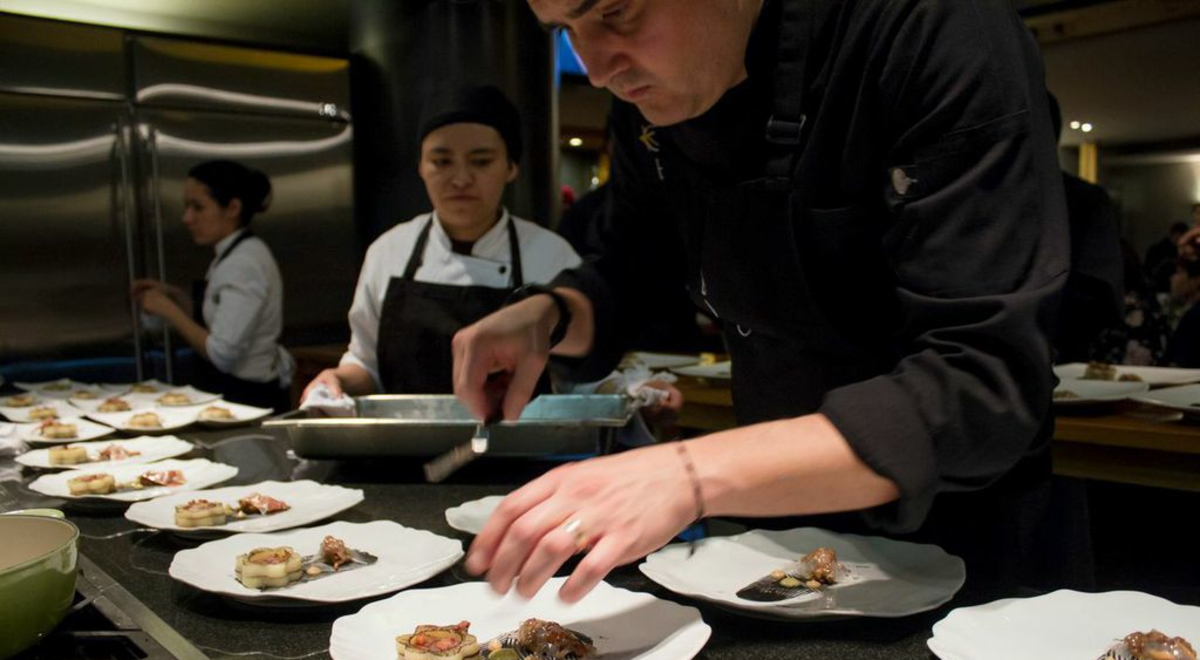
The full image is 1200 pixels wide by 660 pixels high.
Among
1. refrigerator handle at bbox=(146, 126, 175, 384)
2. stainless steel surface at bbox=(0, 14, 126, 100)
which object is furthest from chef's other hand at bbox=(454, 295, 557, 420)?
stainless steel surface at bbox=(0, 14, 126, 100)

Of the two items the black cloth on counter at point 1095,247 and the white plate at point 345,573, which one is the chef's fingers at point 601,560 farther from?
the black cloth on counter at point 1095,247

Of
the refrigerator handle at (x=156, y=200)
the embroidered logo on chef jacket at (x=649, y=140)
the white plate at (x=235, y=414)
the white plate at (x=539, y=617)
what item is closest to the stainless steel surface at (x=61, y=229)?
the refrigerator handle at (x=156, y=200)

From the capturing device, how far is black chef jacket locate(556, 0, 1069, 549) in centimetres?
89

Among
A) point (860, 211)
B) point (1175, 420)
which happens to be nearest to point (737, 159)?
point (860, 211)

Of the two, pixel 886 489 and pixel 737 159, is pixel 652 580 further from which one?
pixel 737 159

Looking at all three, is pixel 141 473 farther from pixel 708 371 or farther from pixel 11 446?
pixel 708 371

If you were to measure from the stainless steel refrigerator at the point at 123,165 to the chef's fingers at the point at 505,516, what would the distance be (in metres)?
4.75

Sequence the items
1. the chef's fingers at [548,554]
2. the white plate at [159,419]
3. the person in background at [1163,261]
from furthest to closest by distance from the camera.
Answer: the person in background at [1163,261] < the white plate at [159,419] < the chef's fingers at [548,554]

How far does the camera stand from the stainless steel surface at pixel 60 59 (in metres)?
4.54

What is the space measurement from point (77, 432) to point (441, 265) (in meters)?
1.20

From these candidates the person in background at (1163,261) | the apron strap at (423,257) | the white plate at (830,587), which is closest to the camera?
the white plate at (830,587)

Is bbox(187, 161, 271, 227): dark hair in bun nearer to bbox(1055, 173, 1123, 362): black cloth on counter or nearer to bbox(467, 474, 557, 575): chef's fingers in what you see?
bbox(1055, 173, 1123, 362): black cloth on counter

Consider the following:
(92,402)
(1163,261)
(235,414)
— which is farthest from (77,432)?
(1163,261)

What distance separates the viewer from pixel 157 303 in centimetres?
460
